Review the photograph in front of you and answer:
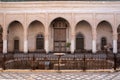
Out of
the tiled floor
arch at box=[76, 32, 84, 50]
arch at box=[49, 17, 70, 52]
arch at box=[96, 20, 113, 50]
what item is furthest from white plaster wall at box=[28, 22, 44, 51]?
the tiled floor

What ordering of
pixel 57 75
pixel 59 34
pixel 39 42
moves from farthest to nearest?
pixel 59 34 < pixel 39 42 < pixel 57 75

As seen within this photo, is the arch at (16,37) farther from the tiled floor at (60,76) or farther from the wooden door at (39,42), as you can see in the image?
the tiled floor at (60,76)

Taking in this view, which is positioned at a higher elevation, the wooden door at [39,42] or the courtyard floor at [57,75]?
the wooden door at [39,42]

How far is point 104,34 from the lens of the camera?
2905 centimetres

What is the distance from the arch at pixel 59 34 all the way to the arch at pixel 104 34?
3.04 m

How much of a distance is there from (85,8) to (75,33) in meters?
2.61

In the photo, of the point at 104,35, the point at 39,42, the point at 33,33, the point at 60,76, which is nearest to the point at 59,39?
the point at 39,42

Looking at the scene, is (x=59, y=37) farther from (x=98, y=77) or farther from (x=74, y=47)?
(x=98, y=77)

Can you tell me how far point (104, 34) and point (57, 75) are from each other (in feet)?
54.0

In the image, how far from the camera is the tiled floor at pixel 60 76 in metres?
12.4

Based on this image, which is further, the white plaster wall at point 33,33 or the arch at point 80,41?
the white plaster wall at point 33,33

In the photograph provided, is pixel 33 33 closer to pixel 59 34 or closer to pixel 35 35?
pixel 35 35

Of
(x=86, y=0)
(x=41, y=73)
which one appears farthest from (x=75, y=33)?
(x=41, y=73)

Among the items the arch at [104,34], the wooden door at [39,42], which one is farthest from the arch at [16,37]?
the arch at [104,34]
